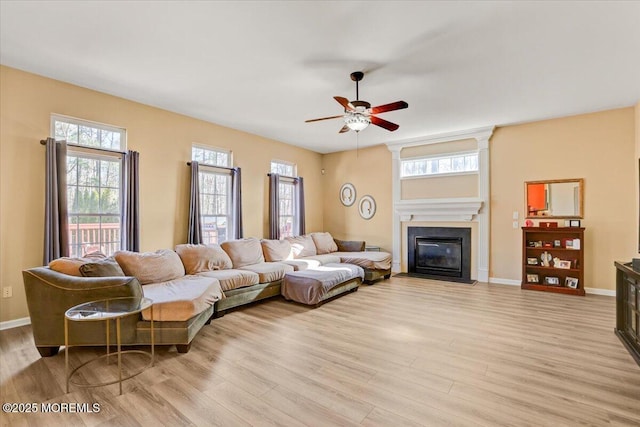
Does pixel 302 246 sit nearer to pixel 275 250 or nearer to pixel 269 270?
pixel 275 250

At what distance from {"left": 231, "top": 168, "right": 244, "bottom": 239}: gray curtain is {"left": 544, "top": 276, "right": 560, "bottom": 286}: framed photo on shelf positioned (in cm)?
539

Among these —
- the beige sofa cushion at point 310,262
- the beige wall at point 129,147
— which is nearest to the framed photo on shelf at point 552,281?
the beige sofa cushion at point 310,262

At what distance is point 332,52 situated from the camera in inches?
123

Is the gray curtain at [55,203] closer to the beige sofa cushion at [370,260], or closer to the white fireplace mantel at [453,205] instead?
the beige sofa cushion at [370,260]

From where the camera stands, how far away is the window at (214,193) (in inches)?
211

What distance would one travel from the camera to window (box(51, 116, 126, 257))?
12.9ft

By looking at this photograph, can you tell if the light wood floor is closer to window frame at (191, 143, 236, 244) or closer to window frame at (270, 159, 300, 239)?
window frame at (191, 143, 236, 244)

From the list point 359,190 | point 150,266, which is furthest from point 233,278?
point 359,190

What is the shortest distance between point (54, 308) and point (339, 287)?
341 centimetres

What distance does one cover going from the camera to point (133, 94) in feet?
13.9

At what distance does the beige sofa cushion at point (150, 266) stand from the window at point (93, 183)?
678 mm

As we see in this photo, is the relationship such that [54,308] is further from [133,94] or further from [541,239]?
[541,239]

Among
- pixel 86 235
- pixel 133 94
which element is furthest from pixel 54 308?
pixel 133 94

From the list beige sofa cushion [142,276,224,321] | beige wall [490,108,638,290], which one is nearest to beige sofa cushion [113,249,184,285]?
beige sofa cushion [142,276,224,321]
